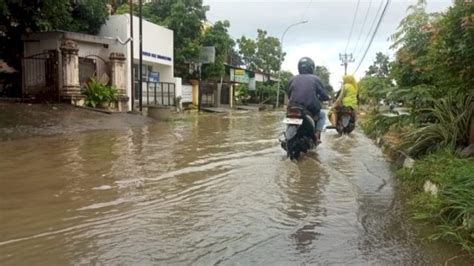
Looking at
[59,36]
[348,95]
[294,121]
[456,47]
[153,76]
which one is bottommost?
[294,121]

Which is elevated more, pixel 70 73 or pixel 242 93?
pixel 70 73

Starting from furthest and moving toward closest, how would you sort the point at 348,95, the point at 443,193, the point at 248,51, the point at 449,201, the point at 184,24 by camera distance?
the point at 248,51, the point at 184,24, the point at 348,95, the point at 443,193, the point at 449,201

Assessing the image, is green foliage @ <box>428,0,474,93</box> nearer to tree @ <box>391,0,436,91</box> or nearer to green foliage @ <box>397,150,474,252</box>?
green foliage @ <box>397,150,474,252</box>

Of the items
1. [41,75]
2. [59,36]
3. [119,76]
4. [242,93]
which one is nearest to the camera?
[41,75]

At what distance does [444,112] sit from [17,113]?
12301 mm

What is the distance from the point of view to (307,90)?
25.6ft

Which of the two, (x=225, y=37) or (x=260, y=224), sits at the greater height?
(x=225, y=37)

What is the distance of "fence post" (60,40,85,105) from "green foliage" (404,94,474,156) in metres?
14.1

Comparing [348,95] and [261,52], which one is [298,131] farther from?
[261,52]

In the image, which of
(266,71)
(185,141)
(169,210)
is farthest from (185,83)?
(169,210)

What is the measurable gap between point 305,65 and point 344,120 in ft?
13.7

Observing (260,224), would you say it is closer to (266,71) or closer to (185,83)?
(185,83)

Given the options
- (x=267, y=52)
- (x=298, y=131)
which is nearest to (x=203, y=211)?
(x=298, y=131)

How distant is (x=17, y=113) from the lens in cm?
1404
